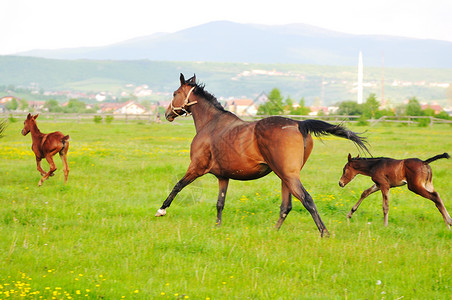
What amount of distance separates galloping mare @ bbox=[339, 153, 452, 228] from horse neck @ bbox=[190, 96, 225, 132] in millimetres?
3093

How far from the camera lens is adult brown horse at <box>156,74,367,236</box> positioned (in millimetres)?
7930

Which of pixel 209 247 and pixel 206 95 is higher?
pixel 206 95

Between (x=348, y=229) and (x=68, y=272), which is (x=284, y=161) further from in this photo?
(x=68, y=272)

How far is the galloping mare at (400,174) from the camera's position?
341 inches

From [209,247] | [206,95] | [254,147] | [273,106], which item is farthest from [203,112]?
[273,106]

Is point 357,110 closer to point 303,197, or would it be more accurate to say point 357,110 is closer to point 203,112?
point 203,112

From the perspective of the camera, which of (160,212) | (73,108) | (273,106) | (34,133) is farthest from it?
(73,108)

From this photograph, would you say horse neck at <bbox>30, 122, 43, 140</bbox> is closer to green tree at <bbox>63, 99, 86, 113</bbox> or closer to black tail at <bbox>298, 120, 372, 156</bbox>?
black tail at <bbox>298, 120, 372, 156</bbox>

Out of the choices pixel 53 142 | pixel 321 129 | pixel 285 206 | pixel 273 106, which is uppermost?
pixel 321 129

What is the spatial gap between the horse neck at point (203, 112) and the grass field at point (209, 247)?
187 centimetres

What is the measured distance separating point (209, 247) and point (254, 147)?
2143 millimetres

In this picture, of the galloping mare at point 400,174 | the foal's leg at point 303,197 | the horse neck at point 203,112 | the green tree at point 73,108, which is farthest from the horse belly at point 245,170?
the green tree at point 73,108

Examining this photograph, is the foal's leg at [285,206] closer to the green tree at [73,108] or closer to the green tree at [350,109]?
the green tree at [350,109]

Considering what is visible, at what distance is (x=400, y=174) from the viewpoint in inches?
355
